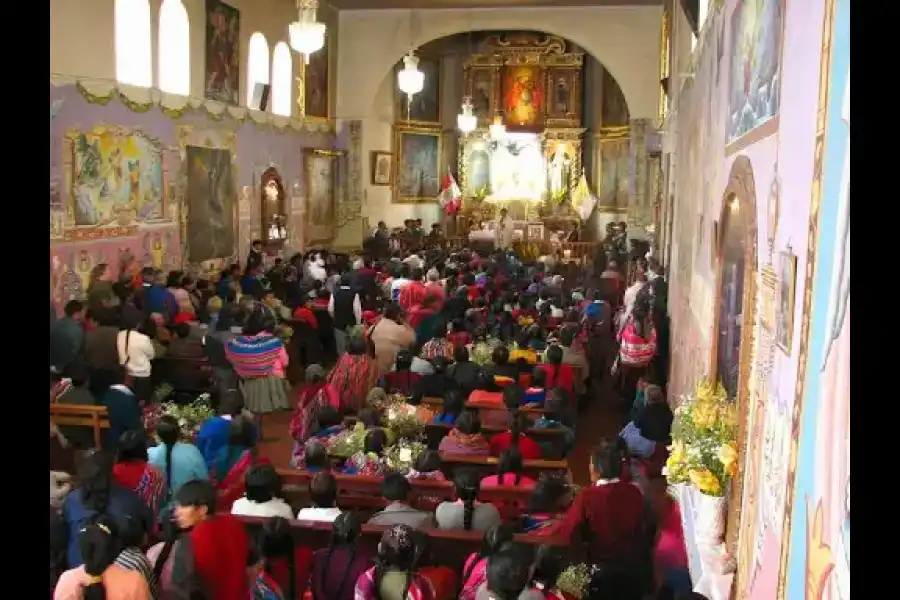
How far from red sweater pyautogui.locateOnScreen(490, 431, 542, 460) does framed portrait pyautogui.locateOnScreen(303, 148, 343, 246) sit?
47.9ft

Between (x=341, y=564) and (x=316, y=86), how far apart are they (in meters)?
18.4

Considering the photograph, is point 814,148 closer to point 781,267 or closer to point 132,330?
point 781,267

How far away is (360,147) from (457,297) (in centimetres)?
1197

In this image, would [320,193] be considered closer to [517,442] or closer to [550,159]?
[550,159]

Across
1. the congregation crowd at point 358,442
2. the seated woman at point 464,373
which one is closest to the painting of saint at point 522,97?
the congregation crowd at point 358,442

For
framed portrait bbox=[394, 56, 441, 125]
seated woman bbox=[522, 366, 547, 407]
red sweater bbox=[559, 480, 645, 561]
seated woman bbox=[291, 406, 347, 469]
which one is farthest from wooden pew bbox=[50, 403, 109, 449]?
framed portrait bbox=[394, 56, 441, 125]

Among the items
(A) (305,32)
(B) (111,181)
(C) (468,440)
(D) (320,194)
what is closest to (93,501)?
(C) (468,440)

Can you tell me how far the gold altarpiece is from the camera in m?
26.8

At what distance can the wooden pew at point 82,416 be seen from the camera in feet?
24.3

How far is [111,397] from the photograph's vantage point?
725 centimetres

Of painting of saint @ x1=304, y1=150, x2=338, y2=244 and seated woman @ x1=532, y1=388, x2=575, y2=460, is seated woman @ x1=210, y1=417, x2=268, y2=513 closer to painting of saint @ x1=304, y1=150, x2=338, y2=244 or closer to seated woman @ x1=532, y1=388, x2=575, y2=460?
seated woman @ x1=532, y1=388, x2=575, y2=460
